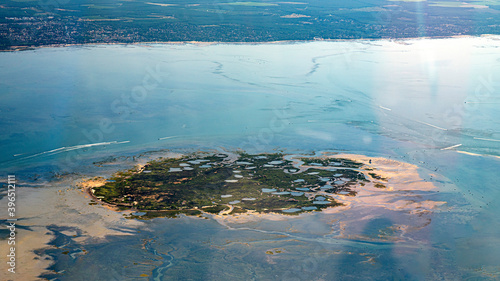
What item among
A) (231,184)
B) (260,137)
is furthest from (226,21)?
(231,184)

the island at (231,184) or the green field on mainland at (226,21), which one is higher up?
the green field on mainland at (226,21)

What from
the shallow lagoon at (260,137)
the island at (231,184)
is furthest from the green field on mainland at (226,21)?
the island at (231,184)

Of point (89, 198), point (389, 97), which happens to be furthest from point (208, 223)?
point (389, 97)

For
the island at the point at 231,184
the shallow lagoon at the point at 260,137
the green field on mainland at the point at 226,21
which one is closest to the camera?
the shallow lagoon at the point at 260,137

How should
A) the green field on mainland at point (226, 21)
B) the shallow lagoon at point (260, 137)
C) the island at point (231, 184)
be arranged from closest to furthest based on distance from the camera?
1. the shallow lagoon at point (260, 137)
2. the island at point (231, 184)
3. the green field on mainland at point (226, 21)

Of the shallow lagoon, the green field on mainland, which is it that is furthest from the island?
the green field on mainland

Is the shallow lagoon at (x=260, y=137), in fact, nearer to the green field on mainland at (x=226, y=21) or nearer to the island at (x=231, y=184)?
the island at (x=231, y=184)

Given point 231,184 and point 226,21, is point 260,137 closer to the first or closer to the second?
point 231,184
